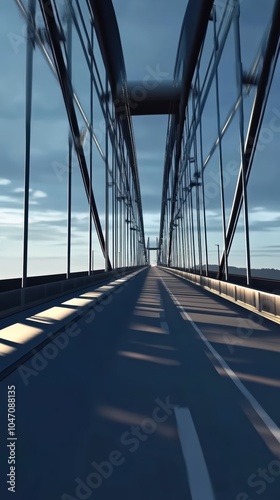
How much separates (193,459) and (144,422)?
0.82 metres

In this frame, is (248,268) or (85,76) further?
(85,76)

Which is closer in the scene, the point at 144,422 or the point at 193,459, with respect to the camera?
the point at 193,459

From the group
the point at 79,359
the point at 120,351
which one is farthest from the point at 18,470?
the point at 120,351

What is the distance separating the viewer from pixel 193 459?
3139 mm

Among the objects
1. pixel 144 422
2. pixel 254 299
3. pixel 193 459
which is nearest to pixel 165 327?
pixel 254 299

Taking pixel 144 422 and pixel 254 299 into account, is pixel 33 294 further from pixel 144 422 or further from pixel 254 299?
pixel 144 422

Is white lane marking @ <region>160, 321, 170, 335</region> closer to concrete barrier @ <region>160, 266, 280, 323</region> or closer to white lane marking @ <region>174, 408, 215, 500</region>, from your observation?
concrete barrier @ <region>160, 266, 280, 323</region>

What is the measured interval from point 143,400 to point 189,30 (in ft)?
124

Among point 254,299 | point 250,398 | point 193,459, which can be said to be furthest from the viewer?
point 254,299

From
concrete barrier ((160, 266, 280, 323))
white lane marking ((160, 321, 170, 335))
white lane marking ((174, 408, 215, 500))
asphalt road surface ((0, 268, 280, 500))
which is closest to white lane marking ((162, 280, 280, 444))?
asphalt road surface ((0, 268, 280, 500))

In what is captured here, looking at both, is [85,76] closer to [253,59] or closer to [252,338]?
[253,59]

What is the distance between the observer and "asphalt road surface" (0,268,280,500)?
2820 millimetres

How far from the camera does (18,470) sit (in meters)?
2.98

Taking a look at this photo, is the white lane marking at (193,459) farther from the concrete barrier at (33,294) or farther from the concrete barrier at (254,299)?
the concrete barrier at (33,294)
